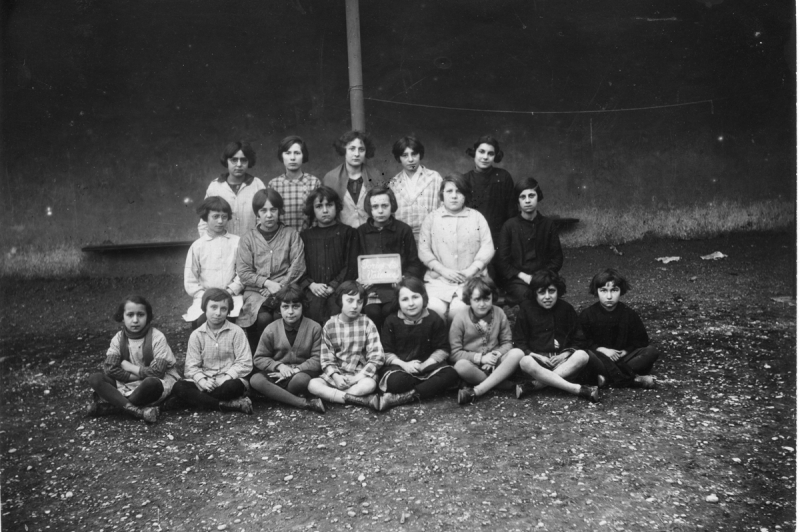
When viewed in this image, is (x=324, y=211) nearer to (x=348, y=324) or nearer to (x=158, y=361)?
(x=348, y=324)

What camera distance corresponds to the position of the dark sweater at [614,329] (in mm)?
4270

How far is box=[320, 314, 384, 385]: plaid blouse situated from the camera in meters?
4.16

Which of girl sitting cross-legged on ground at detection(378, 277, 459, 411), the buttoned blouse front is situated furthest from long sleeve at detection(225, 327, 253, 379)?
the buttoned blouse front

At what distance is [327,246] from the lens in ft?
15.5

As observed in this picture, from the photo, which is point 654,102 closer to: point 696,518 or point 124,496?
point 696,518

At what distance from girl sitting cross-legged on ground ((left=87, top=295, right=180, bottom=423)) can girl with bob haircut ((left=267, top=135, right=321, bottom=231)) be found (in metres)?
1.35

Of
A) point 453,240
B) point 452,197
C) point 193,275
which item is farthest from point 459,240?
point 193,275

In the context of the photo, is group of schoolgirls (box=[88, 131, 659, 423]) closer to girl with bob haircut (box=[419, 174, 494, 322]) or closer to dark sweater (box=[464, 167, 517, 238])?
girl with bob haircut (box=[419, 174, 494, 322])

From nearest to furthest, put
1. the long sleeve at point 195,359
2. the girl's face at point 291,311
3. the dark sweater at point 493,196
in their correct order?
the long sleeve at point 195,359 < the girl's face at point 291,311 < the dark sweater at point 493,196

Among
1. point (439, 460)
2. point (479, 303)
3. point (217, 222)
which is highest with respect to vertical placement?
point (217, 222)

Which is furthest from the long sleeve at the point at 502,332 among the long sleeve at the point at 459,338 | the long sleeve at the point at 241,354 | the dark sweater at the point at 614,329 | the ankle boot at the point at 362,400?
the long sleeve at the point at 241,354

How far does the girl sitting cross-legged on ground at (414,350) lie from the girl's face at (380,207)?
549 mm

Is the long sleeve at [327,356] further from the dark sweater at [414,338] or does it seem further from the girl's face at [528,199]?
the girl's face at [528,199]

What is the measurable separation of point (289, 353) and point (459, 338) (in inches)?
38.9
